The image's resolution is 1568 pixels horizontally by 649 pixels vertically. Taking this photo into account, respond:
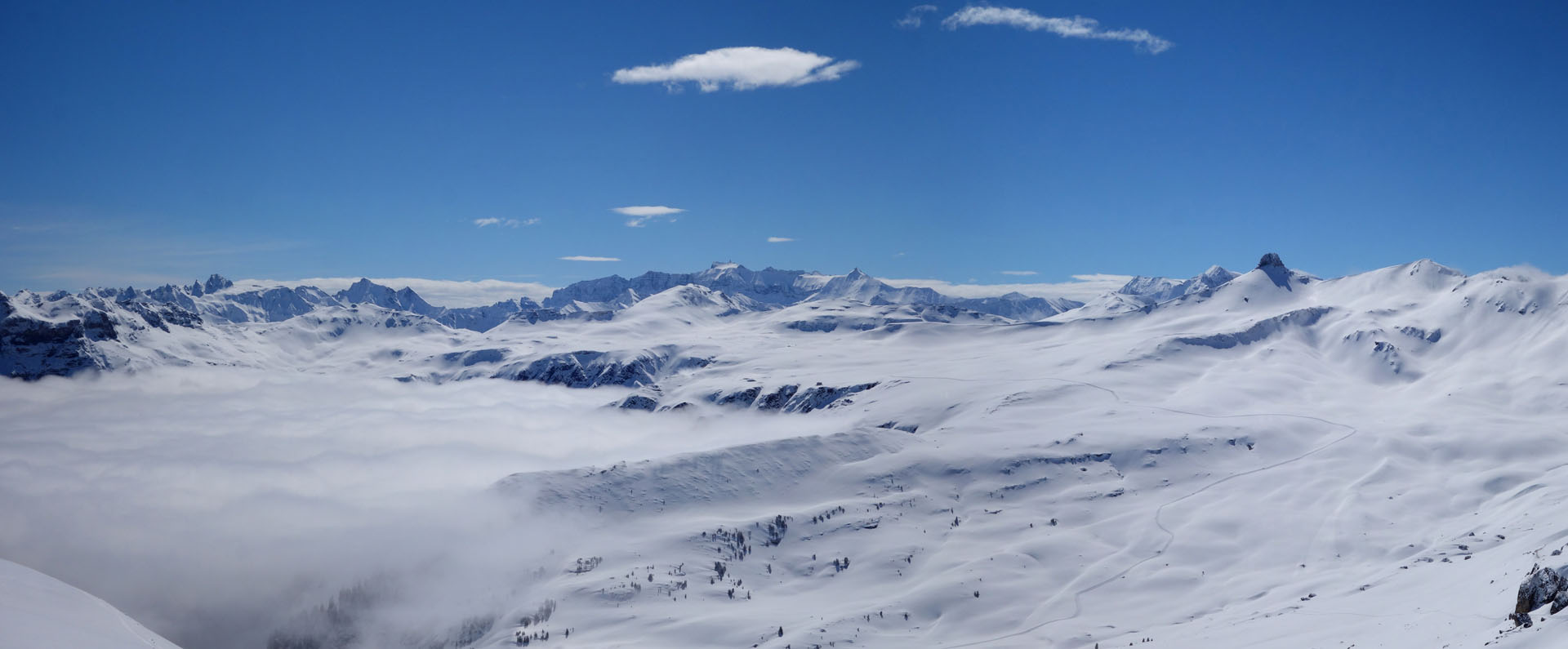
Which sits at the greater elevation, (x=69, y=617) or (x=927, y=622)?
(x=69, y=617)

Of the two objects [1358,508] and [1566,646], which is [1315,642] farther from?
[1358,508]

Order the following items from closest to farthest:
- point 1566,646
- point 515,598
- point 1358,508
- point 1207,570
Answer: point 1566,646 < point 1207,570 < point 515,598 < point 1358,508

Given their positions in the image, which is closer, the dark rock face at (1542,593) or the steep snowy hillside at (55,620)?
the steep snowy hillside at (55,620)

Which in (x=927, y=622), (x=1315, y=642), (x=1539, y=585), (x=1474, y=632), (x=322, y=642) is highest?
(x=1539, y=585)

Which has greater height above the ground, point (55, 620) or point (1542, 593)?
point (55, 620)

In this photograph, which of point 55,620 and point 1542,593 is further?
point 1542,593

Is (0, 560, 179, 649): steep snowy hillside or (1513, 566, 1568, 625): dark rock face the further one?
(1513, 566, 1568, 625): dark rock face

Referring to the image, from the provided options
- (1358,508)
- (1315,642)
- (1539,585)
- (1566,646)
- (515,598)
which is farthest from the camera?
(1358,508)

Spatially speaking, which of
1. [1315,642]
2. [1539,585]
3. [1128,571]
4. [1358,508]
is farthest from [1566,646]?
[1358,508]
